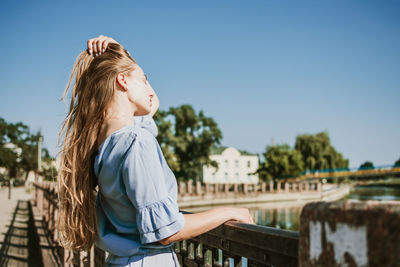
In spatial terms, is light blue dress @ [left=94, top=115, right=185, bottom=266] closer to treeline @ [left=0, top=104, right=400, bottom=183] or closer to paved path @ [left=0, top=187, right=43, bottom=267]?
paved path @ [left=0, top=187, right=43, bottom=267]

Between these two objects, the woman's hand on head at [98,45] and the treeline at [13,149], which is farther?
the treeline at [13,149]

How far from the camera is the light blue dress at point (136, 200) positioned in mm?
1098

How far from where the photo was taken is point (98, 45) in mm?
1656

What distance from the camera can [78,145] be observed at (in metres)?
1.40

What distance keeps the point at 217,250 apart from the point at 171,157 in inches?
1623

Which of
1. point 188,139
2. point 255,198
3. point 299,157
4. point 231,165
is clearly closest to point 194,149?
point 188,139

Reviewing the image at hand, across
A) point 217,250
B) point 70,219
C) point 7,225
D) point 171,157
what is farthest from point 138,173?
point 171,157

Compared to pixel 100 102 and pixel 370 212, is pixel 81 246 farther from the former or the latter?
pixel 370 212

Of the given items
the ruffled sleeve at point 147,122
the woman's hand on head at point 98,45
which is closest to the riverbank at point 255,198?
the ruffled sleeve at point 147,122

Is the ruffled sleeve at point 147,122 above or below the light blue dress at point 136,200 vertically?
above

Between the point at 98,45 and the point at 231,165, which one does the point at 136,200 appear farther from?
the point at 231,165

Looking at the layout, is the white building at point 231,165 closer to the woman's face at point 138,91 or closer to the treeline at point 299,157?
the treeline at point 299,157

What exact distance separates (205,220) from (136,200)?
28cm

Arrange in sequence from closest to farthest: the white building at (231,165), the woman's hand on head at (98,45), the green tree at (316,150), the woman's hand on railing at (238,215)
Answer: the woman's hand on railing at (238,215)
the woman's hand on head at (98,45)
the green tree at (316,150)
the white building at (231,165)
